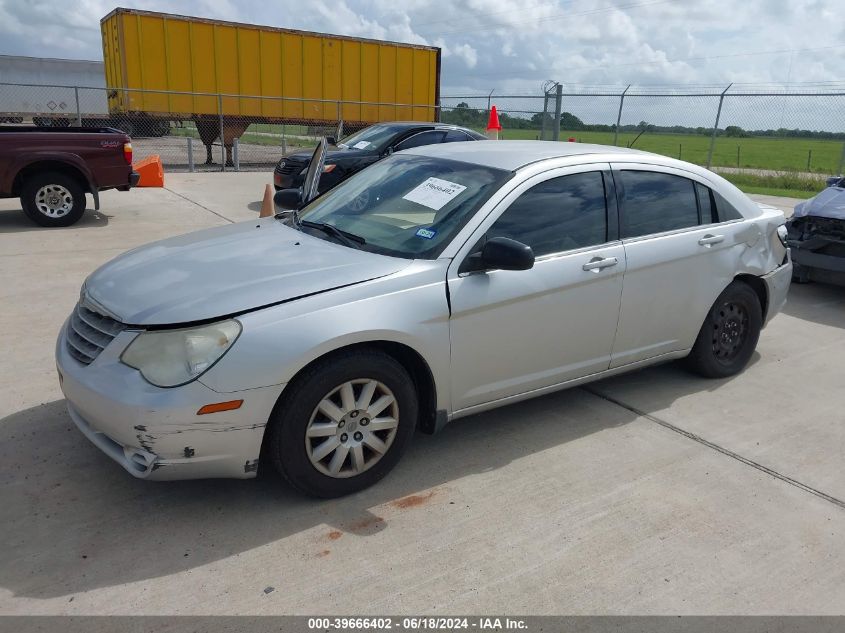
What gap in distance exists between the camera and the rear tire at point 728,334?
4.73m

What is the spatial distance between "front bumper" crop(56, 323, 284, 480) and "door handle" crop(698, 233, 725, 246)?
2.93 m

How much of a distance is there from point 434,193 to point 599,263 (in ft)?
3.30

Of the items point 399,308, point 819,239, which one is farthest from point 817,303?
point 399,308

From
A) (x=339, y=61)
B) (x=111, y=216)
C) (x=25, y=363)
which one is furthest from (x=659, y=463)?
(x=339, y=61)

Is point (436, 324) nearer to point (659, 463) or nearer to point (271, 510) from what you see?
point (271, 510)

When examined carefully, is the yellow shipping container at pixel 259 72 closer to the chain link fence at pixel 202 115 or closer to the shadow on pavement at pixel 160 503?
the chain link fence at pixel 202 115

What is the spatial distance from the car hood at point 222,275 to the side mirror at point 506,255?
1.31ft

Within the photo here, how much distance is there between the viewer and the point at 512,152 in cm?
419

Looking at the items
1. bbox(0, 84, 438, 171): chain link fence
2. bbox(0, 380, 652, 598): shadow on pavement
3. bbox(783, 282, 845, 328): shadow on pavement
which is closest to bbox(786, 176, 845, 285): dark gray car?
bbox(783, 282, 845, 328): shadow on pavement

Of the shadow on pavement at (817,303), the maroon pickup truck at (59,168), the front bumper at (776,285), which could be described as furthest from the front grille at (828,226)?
the maroon pickup truck at (59,168)

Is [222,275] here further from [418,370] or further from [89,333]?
[418,370]

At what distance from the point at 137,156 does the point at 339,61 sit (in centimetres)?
657

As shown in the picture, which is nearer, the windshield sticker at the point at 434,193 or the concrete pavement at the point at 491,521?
the concrete pavement at the point at 491,521

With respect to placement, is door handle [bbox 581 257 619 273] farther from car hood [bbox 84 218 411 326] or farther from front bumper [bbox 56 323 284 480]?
front bumper [bbox 56 323 284 480]
